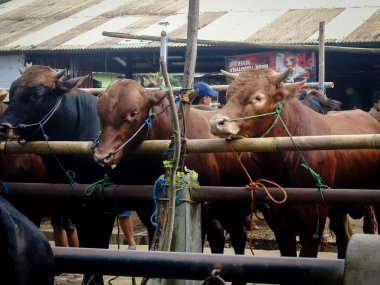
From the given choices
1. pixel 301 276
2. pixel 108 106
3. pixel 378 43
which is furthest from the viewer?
pixel 378 43

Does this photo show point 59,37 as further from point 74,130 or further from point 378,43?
point 74,130

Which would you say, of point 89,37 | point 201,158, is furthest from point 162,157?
point 89,37

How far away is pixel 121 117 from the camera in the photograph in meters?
5.73

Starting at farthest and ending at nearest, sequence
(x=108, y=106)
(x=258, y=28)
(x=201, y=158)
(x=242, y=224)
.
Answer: (x=258, y=28), (x=242, y=224), (x=201, y=158), (x=108, y=106)

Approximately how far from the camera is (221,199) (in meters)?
5.07

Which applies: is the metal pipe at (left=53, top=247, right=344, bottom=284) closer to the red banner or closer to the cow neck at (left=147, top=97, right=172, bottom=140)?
the cow neck at (left=147, top=97, right=172, bottom=140)

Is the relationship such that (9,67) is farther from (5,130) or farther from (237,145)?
(237,145)

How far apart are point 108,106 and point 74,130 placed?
876 mm

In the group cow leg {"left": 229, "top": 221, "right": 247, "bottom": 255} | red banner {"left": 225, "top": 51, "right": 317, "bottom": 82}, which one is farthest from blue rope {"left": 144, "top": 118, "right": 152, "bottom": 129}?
red banner {"left": 225, "top": 51, "right": 317, "bottom": 82}

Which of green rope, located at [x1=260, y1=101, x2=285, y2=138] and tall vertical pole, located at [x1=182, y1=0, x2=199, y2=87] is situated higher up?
tall vertical pole, located at [x1=182, y1=0, x2=199, y2=87]

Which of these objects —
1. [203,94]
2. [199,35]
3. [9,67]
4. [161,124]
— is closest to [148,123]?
[161,124]

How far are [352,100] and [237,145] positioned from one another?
11.5 m

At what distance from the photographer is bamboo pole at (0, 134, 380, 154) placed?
181 inches

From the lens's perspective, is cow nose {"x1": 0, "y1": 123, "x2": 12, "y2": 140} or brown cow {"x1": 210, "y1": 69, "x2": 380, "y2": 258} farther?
cow nose {"x1": 0, "y1": 123, "x2": 12, "y2": 140}
